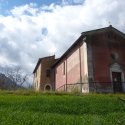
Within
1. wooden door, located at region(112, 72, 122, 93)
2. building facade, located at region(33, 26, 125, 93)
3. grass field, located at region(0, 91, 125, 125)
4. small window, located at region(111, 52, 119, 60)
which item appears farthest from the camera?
small window, located at region(111, 52, 119, 60)

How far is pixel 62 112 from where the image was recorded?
44.8ft

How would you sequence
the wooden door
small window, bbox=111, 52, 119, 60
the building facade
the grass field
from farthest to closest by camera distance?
small window, bbox=111, 52, 119, 60, the wooden door, the building facade, the grass field

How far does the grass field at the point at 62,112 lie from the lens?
10844mm

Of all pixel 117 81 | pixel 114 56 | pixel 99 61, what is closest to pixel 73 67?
pixel 99 61

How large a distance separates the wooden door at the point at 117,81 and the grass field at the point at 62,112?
9775 mm

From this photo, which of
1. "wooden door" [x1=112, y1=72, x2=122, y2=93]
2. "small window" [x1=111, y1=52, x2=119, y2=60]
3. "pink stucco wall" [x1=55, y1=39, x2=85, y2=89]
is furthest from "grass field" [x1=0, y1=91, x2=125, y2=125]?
"small window" [x1=111, y1=52, x2=119, y2=60]

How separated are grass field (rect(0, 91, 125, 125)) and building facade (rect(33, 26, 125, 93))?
8.86 meters

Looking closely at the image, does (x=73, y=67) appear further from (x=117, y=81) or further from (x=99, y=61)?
(x=117, y=81)

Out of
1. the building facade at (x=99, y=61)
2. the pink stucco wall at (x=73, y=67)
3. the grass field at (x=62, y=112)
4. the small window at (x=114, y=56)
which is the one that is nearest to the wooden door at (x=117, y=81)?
the building facade at (x=99, y=61)

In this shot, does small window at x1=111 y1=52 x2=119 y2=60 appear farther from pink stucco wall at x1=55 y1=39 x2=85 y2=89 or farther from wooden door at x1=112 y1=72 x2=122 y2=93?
pink stucco wall at x1=55 y1=39 x2=85 y2=89

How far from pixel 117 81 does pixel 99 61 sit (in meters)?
2.78

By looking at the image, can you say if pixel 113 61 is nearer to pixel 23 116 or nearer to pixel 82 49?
pixel 82 49

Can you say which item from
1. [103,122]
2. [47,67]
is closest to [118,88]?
[103,122]

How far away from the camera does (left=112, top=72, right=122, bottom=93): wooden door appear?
26.6 metres
